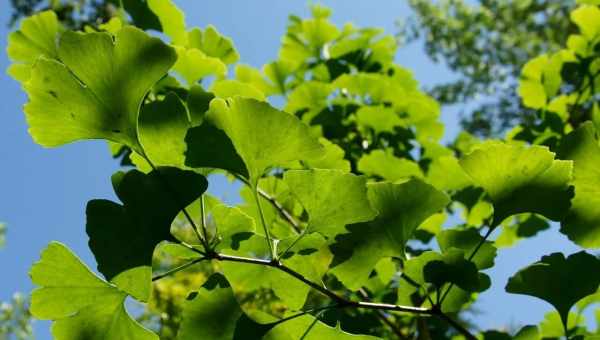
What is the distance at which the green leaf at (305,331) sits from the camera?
2.29 ft

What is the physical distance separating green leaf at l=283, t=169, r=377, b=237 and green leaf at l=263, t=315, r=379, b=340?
108mm

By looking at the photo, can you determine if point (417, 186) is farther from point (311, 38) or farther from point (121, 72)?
point (311, 38)

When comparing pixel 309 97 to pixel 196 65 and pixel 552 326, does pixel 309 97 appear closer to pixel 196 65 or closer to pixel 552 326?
pixel 196 65

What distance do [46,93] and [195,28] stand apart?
23.3 inches

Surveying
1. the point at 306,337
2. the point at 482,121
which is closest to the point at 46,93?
the point at 306,337

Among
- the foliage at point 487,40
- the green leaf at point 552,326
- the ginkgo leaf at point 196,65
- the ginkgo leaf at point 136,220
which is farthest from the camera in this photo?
the foliage at point 487,40

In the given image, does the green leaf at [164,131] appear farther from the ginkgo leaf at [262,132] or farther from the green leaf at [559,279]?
the green leaf at [559,279]

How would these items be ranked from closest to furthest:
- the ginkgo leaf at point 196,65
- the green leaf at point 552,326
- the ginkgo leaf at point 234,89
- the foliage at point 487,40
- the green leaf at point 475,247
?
the green leaf at point 475,247, the ginkgo leaf at point 234,89, the ginkgo leaf at point 196,65, the green leaf at point 552,326, the foliage at point 487,40

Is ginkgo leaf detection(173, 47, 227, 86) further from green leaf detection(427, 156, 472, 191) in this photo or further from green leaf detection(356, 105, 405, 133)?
A: green leaf detection(427, 156, 472, 191)

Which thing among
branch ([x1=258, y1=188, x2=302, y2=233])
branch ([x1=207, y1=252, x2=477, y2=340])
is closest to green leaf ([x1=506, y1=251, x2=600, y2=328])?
branch ([x1=207, y1=252, x2=477, y2=340])

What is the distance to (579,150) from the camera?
705mm

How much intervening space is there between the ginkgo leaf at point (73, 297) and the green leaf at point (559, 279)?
500 millimetres

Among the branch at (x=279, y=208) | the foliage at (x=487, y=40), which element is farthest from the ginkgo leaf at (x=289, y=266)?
the foliage at (x=487, y=40)

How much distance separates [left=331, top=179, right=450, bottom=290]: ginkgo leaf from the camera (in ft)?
2.34
